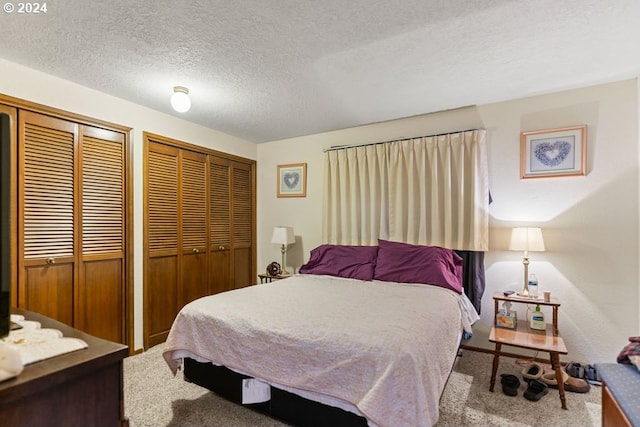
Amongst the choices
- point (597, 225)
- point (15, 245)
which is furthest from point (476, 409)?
point (15, 245)

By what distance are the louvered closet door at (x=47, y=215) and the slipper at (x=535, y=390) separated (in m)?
3.60

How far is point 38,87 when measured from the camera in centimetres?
248

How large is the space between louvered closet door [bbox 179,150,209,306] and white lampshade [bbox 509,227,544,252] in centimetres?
330

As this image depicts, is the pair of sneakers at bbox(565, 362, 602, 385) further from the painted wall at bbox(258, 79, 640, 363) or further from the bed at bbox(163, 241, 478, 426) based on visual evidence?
the bed at bbox(163, 241, 478, 426)

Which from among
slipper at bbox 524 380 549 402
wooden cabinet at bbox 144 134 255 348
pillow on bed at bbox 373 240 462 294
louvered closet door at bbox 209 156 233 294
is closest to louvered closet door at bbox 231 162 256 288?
wooden cabinet at bbox 144 134 255 348

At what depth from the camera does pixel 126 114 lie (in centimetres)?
307

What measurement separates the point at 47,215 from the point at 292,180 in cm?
266

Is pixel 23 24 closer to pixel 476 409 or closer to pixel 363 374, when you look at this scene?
pixel 363 374

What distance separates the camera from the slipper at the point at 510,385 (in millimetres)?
2291

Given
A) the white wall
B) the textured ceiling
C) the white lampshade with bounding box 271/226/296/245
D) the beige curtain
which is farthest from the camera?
the white lampshade with bounding box 271/226/296/245

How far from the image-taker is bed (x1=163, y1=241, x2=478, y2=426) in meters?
1.48

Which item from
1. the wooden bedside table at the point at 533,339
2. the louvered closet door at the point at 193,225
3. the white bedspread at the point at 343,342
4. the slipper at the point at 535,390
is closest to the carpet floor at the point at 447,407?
the slipper at the point at 535,390

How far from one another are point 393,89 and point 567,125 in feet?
5.20

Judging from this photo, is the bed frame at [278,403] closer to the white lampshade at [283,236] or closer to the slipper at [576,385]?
the slipper at [576,385]
